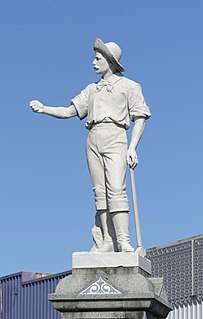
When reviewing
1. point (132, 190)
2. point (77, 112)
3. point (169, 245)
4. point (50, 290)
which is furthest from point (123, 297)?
point (50, 290)

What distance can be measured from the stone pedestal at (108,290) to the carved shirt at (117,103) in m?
1.93

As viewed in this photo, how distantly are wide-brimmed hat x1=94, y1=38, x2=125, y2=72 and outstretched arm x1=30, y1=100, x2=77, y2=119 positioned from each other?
902 millimetres

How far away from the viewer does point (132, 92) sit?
14625mm

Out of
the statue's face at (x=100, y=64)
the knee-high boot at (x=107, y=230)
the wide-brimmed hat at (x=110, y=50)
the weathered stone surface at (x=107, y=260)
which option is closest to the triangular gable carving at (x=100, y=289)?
the weathered stone surface at (x=107, y=260)

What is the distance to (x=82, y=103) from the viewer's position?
14.9 metres

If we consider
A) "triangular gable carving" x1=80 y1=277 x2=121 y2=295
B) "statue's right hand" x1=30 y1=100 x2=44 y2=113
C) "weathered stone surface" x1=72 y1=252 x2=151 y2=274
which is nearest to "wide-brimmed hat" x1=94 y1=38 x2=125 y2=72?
"statue's right hand" x1=30 y1=100 x2=44 y2=113

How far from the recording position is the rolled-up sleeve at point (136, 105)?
47.8 feet

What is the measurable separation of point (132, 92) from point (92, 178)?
1339 millimetres

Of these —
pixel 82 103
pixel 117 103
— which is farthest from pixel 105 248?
pixel 82 103

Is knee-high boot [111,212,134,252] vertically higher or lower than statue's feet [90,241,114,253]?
higher

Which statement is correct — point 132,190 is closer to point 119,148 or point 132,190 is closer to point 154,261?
point 119,148

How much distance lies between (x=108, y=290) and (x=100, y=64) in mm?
3276

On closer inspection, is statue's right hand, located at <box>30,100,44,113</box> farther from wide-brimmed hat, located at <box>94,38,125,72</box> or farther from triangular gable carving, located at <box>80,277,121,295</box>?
triangular gable carving, located at <box>80,277,121,295</box>

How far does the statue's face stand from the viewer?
1479cm
